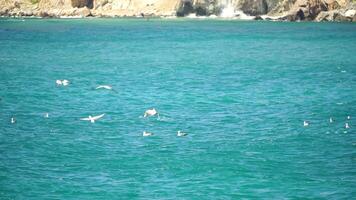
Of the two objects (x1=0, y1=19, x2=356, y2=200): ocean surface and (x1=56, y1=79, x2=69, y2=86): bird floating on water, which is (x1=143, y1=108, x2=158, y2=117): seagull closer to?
(x1=0, y1=19, x2=356, y2=200): ocean surface

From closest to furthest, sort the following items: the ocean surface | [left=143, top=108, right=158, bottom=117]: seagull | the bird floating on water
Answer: the ocean surface
[left=143, top=108, right=158, bottom=117]: seagull
the bird floating on water

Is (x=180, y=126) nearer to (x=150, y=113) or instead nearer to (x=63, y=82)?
(x=150, y=113)

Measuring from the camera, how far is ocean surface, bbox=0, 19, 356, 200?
43750 mm

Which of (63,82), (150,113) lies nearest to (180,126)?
(150,113)

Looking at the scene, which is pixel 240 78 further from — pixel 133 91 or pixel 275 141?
pixel 275 141

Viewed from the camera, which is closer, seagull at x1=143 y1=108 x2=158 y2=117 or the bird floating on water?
seagull at x1=143 y1=108 x2=158 y2=117

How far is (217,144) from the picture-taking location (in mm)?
52938

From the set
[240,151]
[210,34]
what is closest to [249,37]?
[210,34]

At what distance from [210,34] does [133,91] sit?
91.6 metres

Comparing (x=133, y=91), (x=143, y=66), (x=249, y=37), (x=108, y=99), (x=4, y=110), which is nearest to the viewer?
(x=4, y=110)

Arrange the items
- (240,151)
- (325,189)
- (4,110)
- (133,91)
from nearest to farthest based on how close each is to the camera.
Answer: (325,189) < (240,151) < (4,110) < (133,91)

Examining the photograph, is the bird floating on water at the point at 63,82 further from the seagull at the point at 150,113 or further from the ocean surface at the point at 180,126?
the seagull at the point at 150,113

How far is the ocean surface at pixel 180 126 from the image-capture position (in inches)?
1722

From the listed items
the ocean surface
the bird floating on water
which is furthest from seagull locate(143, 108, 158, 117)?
the bird floating on water
